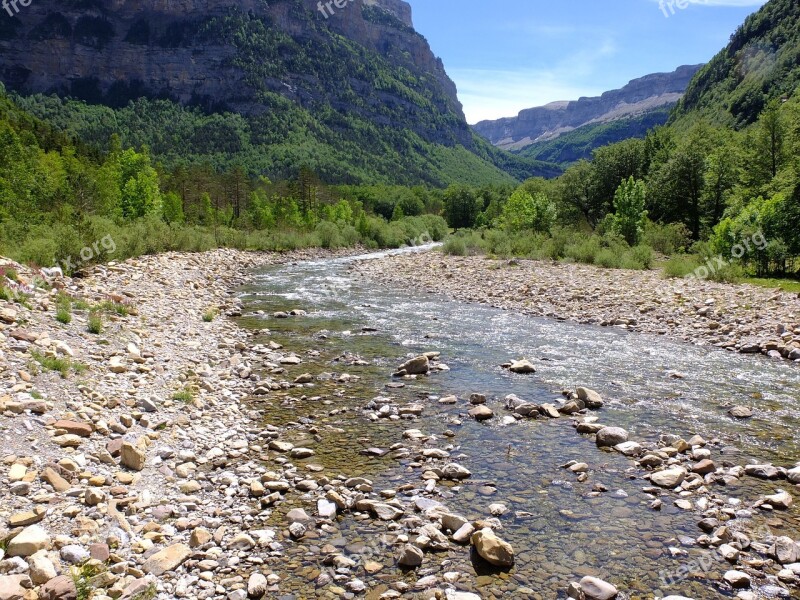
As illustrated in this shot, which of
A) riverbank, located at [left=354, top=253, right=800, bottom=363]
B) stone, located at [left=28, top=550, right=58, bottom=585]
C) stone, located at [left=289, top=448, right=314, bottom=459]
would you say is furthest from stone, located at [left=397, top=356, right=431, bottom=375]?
riverbank, located at [left=354, top=253, right=800, bottom=363]

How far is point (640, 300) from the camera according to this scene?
25078 mm

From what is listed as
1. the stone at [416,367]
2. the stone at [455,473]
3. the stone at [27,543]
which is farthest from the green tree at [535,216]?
the stone at [27,543]

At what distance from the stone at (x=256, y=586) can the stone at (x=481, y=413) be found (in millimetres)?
6357

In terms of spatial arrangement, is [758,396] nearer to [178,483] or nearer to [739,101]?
[178,483]

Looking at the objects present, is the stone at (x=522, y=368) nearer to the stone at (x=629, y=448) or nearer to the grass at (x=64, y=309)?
the stone at (x=629, y=448)

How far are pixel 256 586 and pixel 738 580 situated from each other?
5.71 metres

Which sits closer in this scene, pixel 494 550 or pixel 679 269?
pixel 494 550

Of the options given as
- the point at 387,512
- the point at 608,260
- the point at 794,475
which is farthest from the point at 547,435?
the point at 608,260

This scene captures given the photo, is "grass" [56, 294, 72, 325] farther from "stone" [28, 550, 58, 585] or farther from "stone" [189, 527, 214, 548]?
"stone" [28, 550, 58, 585]

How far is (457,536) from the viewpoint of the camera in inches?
274

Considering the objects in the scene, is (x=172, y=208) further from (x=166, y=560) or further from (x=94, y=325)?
(x=166, y=560)

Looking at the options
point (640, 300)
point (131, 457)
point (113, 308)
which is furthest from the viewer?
point (640, 300)

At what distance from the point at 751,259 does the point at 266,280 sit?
110ft

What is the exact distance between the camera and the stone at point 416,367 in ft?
48.8
